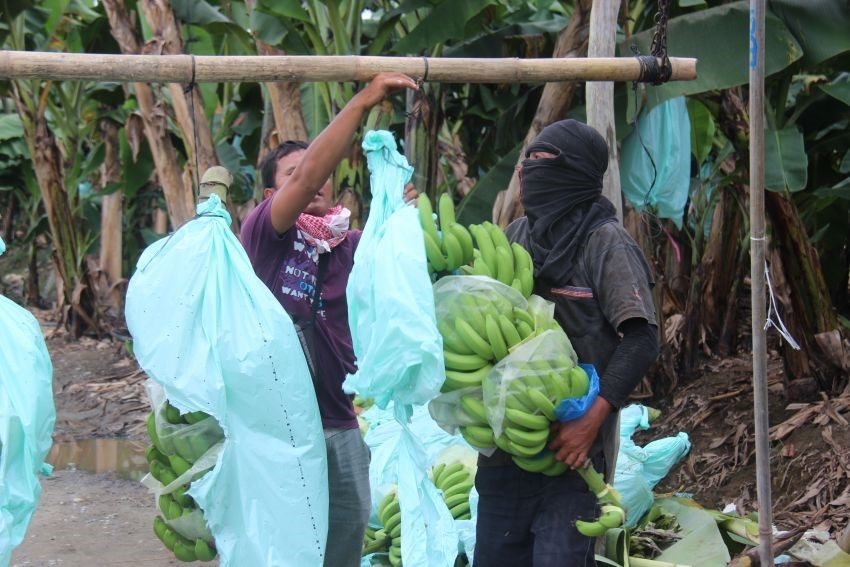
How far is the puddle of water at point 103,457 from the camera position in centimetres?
674

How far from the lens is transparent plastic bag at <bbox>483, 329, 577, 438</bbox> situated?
2.70 metres

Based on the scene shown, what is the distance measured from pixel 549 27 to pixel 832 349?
2.98 metres

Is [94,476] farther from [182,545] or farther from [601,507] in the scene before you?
[601,507]

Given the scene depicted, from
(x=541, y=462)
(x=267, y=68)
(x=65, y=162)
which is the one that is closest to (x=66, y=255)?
(x=65, y=162)

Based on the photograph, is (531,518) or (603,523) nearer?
(603,523)

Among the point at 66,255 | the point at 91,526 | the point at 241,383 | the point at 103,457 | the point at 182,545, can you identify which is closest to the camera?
the point at 241,383

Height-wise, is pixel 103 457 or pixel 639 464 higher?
pixel 639 464

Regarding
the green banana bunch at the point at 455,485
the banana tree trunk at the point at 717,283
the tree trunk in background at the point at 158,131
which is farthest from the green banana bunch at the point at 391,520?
the tree trunk in background at the point at 158,131

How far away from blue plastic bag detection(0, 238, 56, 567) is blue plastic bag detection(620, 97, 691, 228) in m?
3.07

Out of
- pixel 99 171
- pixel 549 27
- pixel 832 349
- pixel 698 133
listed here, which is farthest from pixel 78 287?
pixel 832 349

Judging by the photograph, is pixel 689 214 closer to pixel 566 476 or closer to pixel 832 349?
pixel 832 349

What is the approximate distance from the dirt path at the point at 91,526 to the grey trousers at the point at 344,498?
1.93 metres

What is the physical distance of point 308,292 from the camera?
3.13 m

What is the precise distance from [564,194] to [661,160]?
2.22 metres
